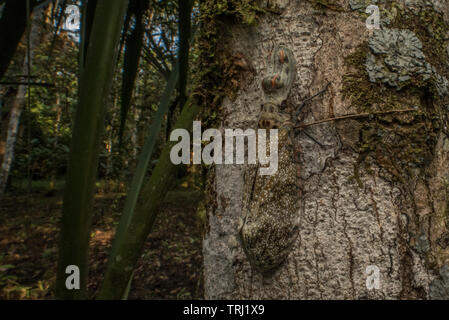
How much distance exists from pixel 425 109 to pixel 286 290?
396 millimetres

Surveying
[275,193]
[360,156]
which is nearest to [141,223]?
[275,193]

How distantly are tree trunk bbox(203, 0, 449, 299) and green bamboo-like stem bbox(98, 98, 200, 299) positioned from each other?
0.15 m

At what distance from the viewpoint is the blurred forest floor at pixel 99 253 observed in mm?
2189

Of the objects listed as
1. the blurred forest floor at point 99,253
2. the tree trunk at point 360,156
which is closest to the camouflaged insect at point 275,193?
the tree trunk at point 360,156

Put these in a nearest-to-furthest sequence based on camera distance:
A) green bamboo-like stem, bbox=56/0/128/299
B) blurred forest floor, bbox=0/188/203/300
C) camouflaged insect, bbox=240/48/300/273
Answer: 1. green bamboo-like stem, bbox=56/0/128/299
2. camouflaged insect, bbox=240/48/300/273
3. blurred forest floor, bbox=0/188/203/300

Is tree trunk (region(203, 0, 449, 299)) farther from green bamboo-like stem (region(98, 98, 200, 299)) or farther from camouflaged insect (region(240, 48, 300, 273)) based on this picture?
green bamboo-like stem (region(98, 98, 200, 299))

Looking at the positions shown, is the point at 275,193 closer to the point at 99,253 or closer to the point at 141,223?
the point at 141,223

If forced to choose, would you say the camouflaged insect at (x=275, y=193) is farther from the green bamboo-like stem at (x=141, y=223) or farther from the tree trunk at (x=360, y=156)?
the green bamboo-like stem at (x=141, y=223)

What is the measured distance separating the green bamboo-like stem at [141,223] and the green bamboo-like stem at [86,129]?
226 mm

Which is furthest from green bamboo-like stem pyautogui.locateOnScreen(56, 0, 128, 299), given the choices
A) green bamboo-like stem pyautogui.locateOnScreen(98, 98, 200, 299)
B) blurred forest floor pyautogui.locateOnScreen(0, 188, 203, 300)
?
blurred forest floor pyautogui.locateOnScreen(0, 188, 203, 300)

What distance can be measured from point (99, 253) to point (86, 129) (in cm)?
290

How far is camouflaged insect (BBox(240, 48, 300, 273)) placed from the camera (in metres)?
0.42

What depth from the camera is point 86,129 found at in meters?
0.25
